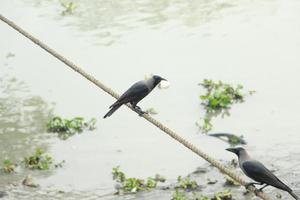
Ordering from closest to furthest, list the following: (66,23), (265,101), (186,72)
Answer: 1. (265,101)
2. (186,72)
3. (66,23)

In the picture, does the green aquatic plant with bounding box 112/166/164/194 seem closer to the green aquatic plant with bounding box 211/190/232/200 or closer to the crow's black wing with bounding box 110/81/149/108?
the green aquatic plant with bounding box 211/190/232/200

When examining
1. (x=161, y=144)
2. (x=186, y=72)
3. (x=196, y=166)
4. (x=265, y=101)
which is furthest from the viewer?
(x=186, y=72)

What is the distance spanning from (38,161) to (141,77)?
7.47ft

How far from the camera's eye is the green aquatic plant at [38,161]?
609 cm

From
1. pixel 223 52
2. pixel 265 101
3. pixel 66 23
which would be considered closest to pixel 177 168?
pixel 265 101

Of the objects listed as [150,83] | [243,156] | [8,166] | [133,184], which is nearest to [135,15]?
[8,166]

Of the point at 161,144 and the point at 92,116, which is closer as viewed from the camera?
the point at 161,144

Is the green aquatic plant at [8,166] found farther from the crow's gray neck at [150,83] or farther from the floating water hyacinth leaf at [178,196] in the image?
the crow's gray neck at [150,83]

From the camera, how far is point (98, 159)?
20.6 ft

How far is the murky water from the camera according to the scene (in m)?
6.07

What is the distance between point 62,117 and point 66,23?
318cm

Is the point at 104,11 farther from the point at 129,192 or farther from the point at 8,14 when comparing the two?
the point at 129,192

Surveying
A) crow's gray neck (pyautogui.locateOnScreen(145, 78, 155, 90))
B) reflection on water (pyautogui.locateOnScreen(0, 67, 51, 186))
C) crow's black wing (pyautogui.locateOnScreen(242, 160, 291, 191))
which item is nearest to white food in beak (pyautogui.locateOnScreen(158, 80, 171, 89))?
reflection on water (pyautogui.locateOnScreen(0, 67, 51, 186))

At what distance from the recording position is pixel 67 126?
675 cm
